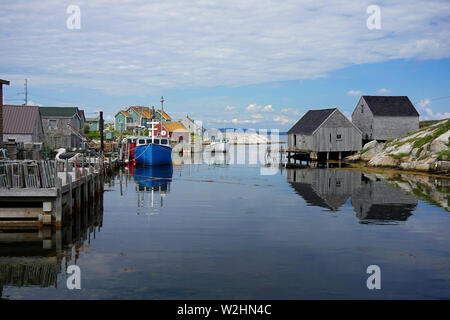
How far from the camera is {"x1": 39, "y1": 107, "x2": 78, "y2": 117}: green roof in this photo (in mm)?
66000

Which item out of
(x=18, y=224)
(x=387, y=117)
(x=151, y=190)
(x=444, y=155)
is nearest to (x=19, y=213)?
(x=18, y=224)

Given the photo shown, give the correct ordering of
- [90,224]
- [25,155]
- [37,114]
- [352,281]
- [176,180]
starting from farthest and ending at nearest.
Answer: [37,114] → [176,180] → [25,155] → [90,224] → [352,281]

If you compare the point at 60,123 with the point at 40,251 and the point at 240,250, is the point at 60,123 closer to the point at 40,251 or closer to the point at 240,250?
the point at 40,251

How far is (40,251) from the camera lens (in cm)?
1542

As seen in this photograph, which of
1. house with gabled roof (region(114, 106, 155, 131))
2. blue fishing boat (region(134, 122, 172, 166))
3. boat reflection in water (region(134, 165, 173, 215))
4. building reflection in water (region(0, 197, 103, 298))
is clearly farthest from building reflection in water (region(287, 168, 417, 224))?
house with gabled roof (region(114, 106, 155, 131))

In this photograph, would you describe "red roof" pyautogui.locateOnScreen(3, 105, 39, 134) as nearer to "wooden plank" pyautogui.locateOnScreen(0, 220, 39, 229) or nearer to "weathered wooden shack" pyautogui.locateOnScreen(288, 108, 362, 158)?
"wooden plank" pyautogui.locateOnScreen(0, 220, 39, 229)

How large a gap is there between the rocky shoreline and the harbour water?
17426mm

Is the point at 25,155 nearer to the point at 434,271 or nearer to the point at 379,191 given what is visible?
the point at 379,191

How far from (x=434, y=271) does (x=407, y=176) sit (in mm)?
33291

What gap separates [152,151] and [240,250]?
123 feet

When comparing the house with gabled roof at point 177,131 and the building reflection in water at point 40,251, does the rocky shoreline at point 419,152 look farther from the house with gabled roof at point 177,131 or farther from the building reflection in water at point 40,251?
the house with gabled roof at point 177,131

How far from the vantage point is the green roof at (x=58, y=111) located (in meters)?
66.0

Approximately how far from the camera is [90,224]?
2027 centimetres
